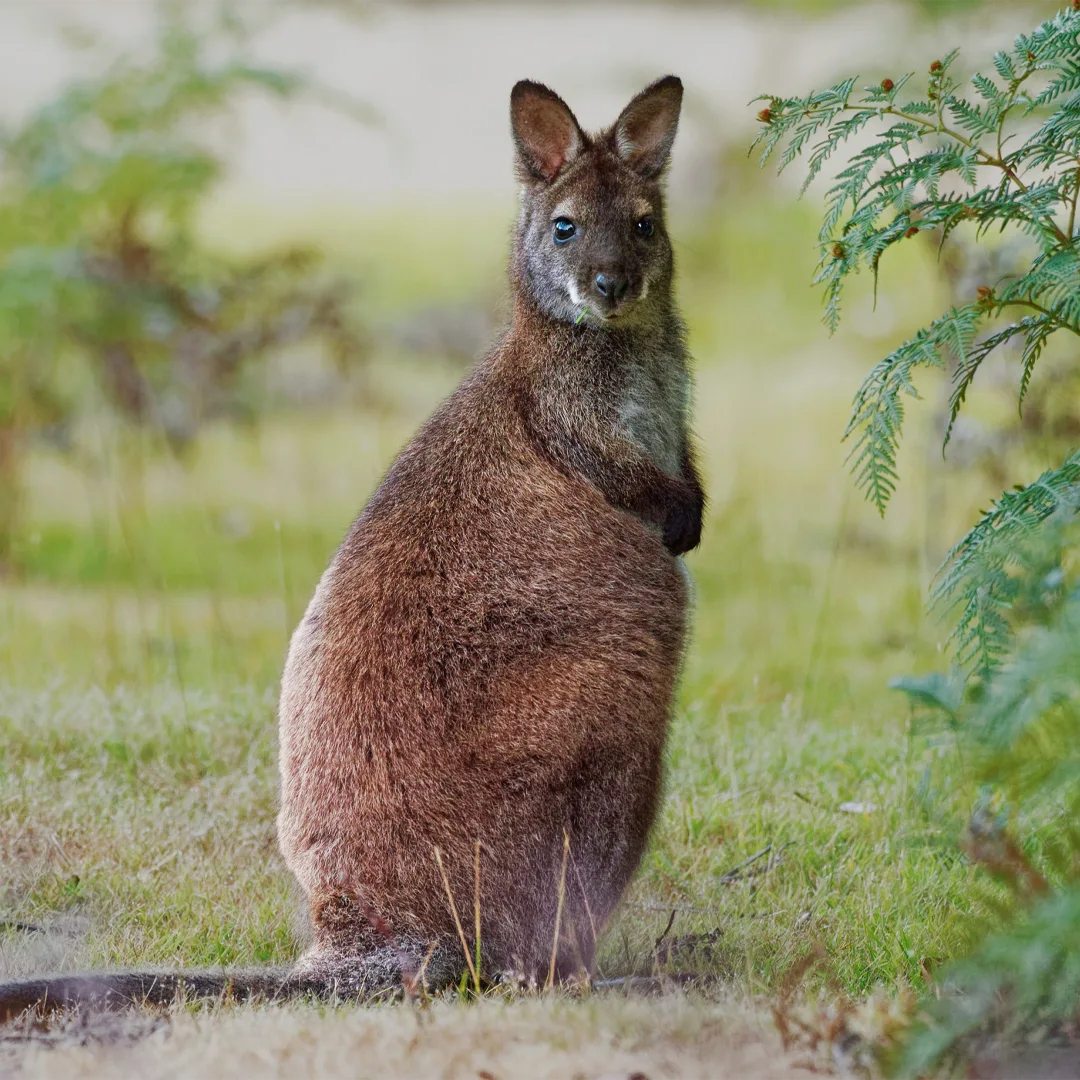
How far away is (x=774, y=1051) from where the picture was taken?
311 centimetres

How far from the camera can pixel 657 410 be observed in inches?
182

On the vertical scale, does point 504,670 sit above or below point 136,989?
above

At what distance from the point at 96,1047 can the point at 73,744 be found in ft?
8.32

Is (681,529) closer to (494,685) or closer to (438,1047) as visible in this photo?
(494,685)

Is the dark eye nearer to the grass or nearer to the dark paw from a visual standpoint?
the dark paw

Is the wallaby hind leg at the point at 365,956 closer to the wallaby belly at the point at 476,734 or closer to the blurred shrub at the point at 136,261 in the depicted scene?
the wallaby belly at the point at 476,734

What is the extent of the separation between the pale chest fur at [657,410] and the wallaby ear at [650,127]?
2.06 ft

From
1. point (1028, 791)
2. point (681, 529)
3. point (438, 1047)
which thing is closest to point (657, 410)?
point (681, 529)

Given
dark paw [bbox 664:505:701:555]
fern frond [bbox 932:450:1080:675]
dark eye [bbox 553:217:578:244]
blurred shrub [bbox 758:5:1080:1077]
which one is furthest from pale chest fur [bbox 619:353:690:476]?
fern frond [bbox 932:450:1080:675]

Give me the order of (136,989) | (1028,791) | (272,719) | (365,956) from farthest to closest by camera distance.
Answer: (272,719) < (365,956) < (136,989) < (1028,791)

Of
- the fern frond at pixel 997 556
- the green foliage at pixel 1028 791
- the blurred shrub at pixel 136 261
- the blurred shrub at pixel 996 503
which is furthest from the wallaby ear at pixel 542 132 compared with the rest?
the blurred shrub at pixel 136 261

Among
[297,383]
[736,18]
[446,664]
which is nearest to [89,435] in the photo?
[297,383]

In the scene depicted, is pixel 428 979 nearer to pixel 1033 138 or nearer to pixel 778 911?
pixel 778 911

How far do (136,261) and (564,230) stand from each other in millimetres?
5136
